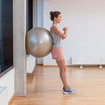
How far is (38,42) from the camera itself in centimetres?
263

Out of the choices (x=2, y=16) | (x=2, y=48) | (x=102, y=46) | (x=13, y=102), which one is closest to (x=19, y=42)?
(x=2, y=48)

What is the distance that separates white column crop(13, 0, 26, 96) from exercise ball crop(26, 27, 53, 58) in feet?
0.41

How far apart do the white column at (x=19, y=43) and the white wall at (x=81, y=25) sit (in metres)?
3.57

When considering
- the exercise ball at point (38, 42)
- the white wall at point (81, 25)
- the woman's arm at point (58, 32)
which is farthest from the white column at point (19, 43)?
the white wall at point (81, 25)

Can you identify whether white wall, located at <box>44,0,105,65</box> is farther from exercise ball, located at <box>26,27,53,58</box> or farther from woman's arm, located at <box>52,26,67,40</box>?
exercise ball, located at <box>26,27,53,58</box>

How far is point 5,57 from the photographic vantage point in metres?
2.96

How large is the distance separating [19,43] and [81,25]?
3.99 meters

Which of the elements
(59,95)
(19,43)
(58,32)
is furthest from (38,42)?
(59,95)

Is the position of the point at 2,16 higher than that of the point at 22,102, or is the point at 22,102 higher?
the point at 2,16

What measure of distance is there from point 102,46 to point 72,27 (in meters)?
A: 1.29

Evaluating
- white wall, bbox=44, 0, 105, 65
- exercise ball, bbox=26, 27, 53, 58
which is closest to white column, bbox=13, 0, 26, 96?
exercise ball, bbox=26, 27, 53, 58

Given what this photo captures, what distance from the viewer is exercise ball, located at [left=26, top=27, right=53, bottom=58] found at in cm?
264

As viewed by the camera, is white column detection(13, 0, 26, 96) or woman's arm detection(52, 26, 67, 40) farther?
woman's arm detection(52, 26, 67, 40)

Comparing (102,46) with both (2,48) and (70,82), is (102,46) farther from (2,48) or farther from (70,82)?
(2,48)
